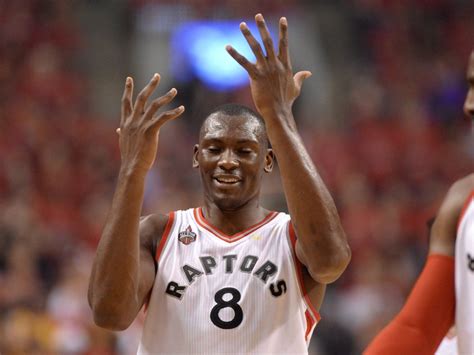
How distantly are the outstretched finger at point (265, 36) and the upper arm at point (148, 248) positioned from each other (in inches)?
44.9

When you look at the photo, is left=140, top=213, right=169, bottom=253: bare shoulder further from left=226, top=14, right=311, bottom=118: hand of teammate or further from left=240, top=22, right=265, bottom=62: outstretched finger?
left=240, top=22, right=265, bottom=62: outstretched finger

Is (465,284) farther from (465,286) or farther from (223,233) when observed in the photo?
(223,233)

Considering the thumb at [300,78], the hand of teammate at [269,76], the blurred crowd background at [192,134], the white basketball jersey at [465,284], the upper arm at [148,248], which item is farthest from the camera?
the blurred crowd background at [192,134]

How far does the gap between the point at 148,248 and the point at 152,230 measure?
0.11 m

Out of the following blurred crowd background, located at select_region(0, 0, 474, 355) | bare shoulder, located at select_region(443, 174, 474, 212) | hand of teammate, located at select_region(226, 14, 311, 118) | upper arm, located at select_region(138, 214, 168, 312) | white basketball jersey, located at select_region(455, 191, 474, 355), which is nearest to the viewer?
white basketball jersey, located at select_region(455, 191, 474, 355)

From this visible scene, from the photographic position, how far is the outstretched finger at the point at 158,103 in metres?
4.02

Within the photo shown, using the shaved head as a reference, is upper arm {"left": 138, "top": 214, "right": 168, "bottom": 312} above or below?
below

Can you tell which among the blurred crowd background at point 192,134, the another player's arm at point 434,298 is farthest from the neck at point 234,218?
the blurred crowd background at point 192,134

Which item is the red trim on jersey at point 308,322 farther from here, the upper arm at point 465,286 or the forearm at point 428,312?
the upper arm at point 465,286

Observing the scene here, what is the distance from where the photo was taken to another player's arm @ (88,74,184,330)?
3.99m

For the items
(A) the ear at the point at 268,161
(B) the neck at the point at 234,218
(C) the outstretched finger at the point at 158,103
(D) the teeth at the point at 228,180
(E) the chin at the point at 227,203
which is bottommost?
(B) the neck at the point at 234,218

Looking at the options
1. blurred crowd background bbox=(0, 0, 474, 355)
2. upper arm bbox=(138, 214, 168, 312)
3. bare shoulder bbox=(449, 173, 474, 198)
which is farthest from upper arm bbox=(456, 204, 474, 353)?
blurred crowd background bbox=(0, 0, 474, 355)

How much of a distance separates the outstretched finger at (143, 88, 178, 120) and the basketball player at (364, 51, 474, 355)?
60.8 inches

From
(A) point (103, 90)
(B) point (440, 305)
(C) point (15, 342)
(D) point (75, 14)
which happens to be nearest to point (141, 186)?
(B) point (440, 305)
